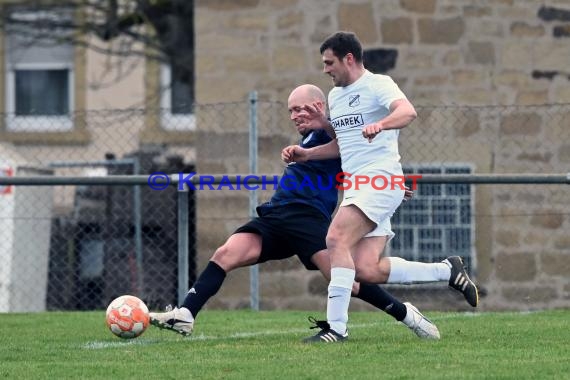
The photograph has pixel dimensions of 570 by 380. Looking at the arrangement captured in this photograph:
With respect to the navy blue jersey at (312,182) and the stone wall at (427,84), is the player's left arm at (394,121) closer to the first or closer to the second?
the navy blue jersey at (312,182)

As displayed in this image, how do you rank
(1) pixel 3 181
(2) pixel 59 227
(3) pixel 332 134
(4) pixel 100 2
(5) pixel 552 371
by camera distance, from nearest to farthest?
(5) pixel 552 371 → (3) pixel 332 134 → (1) pixel 3 181 → (2) pixel 59 227 → (4) pixel 100 2

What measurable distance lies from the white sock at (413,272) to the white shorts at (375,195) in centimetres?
33

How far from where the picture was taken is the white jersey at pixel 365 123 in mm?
8836

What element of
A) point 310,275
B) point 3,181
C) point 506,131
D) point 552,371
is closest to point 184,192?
point 3,181

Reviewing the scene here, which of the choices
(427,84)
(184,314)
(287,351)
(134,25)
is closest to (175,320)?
(184,314)

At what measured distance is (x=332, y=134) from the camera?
927 centimetres

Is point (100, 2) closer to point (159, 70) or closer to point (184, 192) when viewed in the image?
point (159, 70)

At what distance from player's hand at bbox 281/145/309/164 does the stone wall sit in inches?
210

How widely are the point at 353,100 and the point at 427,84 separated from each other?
21.0 ft

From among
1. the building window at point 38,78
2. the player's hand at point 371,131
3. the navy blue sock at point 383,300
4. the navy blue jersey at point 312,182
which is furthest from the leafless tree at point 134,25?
the player's hand at point 371,131

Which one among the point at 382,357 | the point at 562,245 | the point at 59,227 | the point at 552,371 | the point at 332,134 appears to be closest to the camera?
the point at 552,371

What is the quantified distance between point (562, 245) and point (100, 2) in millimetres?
8355

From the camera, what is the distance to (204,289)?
372 inches

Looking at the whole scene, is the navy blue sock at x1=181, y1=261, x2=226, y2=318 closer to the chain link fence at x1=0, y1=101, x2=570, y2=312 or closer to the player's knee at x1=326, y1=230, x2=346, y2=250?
the player's knee at x1=326, y1=230, x2=346, y2=250
